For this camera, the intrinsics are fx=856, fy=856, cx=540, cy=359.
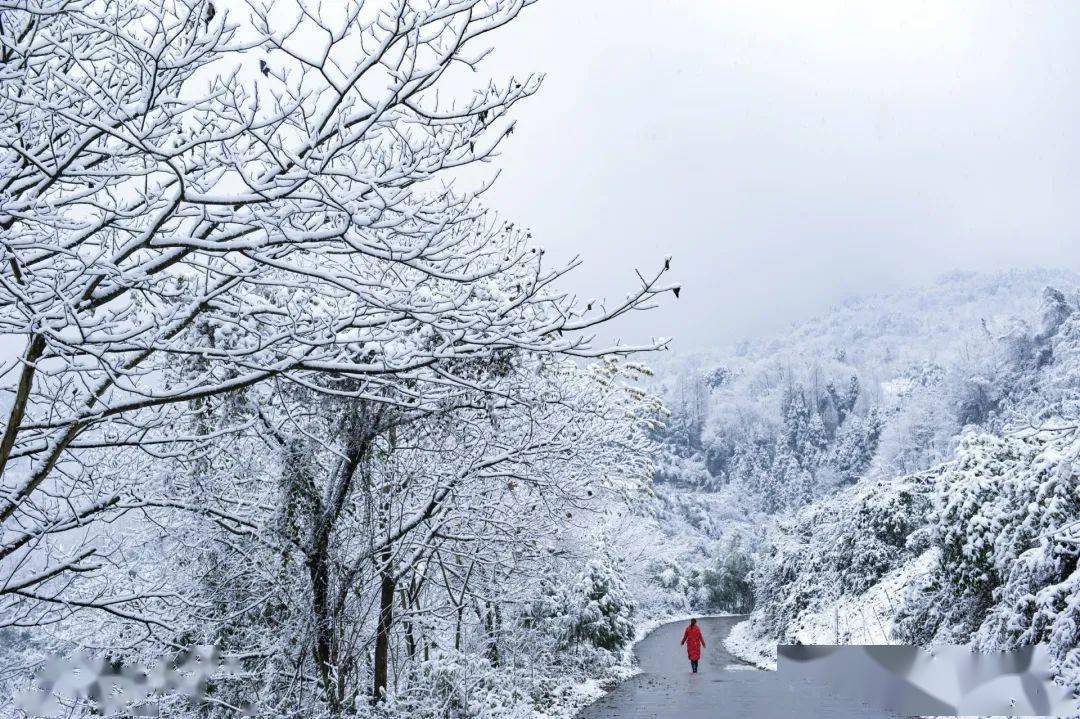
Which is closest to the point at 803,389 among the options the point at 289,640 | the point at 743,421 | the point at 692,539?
the point at 743,421

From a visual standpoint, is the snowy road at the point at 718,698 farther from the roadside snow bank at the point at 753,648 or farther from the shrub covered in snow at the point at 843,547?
the shrub covered in snow at the point at 843,547

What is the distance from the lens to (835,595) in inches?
1033

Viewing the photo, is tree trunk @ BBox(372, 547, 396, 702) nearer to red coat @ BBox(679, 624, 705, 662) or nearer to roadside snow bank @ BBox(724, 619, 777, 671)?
red coat @ BBox(679, 624, 705, 662)

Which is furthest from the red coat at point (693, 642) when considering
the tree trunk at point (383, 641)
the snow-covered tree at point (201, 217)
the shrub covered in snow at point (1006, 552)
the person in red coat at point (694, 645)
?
the snow-covered tree at point (201, 217)

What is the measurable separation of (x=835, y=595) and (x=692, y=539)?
50920mm

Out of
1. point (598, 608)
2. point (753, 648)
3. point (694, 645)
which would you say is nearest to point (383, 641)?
point (598, 608)

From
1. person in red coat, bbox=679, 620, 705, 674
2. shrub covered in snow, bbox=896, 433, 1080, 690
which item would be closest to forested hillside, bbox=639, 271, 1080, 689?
shrub covered in snow, bbox=896, 433, 1080, 690

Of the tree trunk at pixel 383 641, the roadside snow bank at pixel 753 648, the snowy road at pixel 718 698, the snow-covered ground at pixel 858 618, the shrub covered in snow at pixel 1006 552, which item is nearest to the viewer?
the tree trunk at pixel 383 641

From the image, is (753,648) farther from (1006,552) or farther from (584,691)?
(1006,552)

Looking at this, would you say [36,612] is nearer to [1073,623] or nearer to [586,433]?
[586,433]

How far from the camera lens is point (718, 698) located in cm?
1574

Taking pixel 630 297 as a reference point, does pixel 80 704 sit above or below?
below

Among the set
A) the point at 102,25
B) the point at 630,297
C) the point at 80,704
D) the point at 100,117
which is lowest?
the point at 80,704

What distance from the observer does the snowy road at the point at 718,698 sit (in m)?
13.7
